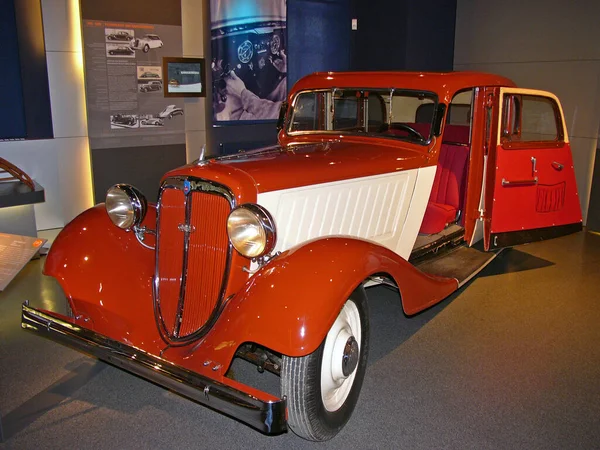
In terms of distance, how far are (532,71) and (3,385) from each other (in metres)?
6.55

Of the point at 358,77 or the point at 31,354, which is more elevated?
the point at 358,77

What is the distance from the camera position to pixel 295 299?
2.32 m

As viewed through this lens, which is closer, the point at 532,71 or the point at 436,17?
the point at 532,71

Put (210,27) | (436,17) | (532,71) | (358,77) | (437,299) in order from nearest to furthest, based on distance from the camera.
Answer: (437,299)
(358,77)
(210,27)
(532,71)
(436,17)

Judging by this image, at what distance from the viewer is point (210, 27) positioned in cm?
648

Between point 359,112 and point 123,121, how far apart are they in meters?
3.12

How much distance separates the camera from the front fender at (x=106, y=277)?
9.36 ft

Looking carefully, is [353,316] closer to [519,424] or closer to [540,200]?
[519,424]

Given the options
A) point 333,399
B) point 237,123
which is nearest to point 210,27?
point 237,123

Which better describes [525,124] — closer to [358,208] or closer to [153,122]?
[358,208]

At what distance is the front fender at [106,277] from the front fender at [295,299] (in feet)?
1.83

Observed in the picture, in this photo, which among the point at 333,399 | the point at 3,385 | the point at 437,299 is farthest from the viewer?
the point at 437,299

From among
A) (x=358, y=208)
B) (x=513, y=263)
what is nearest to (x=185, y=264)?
(x=358, y=208)

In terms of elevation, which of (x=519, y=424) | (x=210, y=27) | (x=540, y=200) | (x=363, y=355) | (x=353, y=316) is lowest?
Result: (x=519, y=424)
